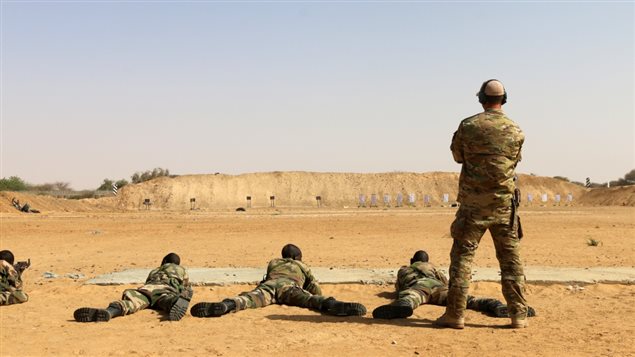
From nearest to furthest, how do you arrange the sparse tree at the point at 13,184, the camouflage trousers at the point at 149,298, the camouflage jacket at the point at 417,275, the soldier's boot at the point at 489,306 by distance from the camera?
the soldier's boot at the point at 489,306 → the camouflage trousers at the point at 149,298 → the camouflage jacket at the point at 417,275 → the sparse tree at the point at 13,184

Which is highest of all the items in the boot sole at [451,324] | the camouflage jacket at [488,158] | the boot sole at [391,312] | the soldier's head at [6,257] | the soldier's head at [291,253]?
the camouflage jacket at [488,158]

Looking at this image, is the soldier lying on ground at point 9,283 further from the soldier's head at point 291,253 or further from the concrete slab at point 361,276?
the soldier's head at point 291,253

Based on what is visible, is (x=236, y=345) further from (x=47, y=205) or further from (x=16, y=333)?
(x=47, y=205)

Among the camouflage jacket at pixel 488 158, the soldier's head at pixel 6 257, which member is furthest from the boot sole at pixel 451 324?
the soldier's head at pixel 6 257

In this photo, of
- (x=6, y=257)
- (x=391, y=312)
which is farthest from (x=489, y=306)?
(x=6, y=257)

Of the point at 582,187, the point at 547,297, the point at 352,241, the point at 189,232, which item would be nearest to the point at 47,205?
the point at 189,232

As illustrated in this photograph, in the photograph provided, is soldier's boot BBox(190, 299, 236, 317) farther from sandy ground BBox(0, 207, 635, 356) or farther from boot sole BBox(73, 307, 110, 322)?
boot sole BBox(73, 307, 110, 322)

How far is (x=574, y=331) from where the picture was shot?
20.5 feet

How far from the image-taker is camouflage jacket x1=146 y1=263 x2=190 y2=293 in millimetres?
7980

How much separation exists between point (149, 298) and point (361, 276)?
3.43 meters

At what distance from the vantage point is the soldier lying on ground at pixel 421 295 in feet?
22.3

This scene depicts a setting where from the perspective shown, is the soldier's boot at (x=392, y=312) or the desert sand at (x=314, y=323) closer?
the desert sand at (x=314, y=323)

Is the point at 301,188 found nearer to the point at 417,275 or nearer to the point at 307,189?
the point at 307,189

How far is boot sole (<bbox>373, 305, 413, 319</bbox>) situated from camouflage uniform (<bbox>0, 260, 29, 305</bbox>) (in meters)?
4.80
